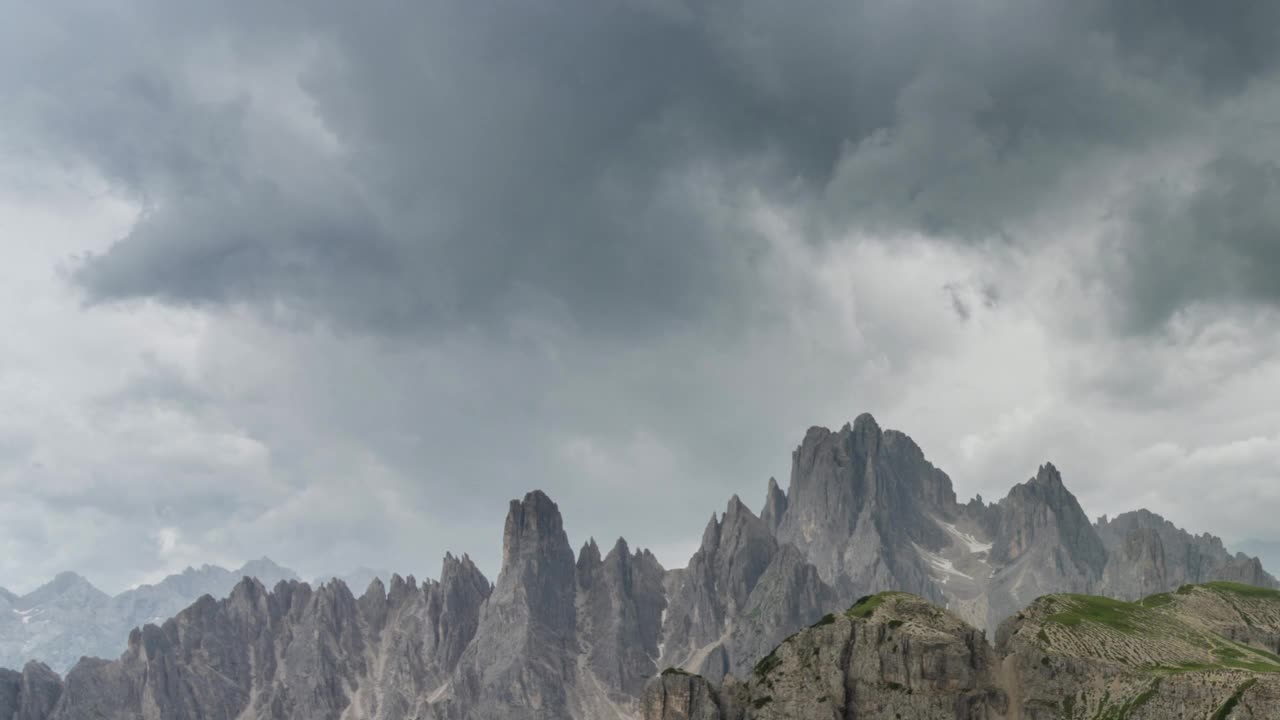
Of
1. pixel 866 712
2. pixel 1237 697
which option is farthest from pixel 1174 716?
pixel 866 712

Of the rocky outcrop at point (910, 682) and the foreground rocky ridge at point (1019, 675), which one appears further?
the rocky outcrop at point (910, 682)

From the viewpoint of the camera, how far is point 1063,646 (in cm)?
19050

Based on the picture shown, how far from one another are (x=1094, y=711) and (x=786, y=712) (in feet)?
177

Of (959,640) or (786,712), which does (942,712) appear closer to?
(959,640)

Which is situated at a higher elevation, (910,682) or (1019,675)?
(1019,675)

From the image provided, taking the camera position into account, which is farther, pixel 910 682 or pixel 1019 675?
pixel 910 682

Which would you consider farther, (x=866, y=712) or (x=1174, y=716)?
(x=866, y=712)

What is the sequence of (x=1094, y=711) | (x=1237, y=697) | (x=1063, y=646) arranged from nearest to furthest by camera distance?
(x=1237, y=697) < (x=1094, y=711) < (x=1063, y=646)

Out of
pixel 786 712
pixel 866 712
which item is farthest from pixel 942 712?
pixel 786 712

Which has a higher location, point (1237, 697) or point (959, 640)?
point (959, 640)

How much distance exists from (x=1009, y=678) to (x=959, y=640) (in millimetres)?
10637

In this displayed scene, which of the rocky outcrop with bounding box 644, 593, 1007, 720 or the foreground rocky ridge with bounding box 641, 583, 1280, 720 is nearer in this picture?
the foreground rocky ridge with bounding box 641, 583, 1280, 720

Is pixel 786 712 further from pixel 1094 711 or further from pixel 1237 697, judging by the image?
pixel 1237 697

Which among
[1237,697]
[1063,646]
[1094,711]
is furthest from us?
[1063,646]
